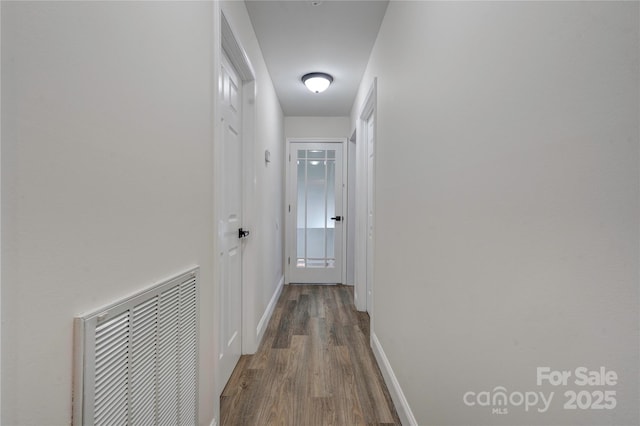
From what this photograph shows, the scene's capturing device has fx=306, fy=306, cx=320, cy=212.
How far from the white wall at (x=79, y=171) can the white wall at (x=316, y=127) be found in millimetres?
3260

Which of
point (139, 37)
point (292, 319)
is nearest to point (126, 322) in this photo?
point (139, 37)

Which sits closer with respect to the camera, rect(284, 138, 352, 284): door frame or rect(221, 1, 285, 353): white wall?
rect(221, 1, 285, 353): white wall

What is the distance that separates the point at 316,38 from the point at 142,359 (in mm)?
2426

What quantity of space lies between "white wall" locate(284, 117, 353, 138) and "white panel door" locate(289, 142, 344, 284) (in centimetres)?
13

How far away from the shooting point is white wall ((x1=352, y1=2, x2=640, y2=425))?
1.69 ft

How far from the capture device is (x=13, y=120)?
1.69 ft

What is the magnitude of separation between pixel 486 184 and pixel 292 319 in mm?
2624

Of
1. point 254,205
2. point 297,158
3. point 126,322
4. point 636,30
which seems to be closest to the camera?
point 636,30

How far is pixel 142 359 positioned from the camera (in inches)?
33.2

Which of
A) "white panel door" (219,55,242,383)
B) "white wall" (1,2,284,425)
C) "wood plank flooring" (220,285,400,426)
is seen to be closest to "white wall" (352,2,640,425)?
"wood plank flooring" (220,285,400,426)

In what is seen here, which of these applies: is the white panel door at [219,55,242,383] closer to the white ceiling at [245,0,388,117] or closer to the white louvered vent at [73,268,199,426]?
the white ceiling at [245,0,388,117]

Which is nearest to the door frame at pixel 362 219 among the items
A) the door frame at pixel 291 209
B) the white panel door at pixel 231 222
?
the door frame at pixel 291 209

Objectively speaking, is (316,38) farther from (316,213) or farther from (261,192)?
(316,213)

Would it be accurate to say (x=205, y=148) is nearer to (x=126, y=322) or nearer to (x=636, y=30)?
(x=126, y=322)
